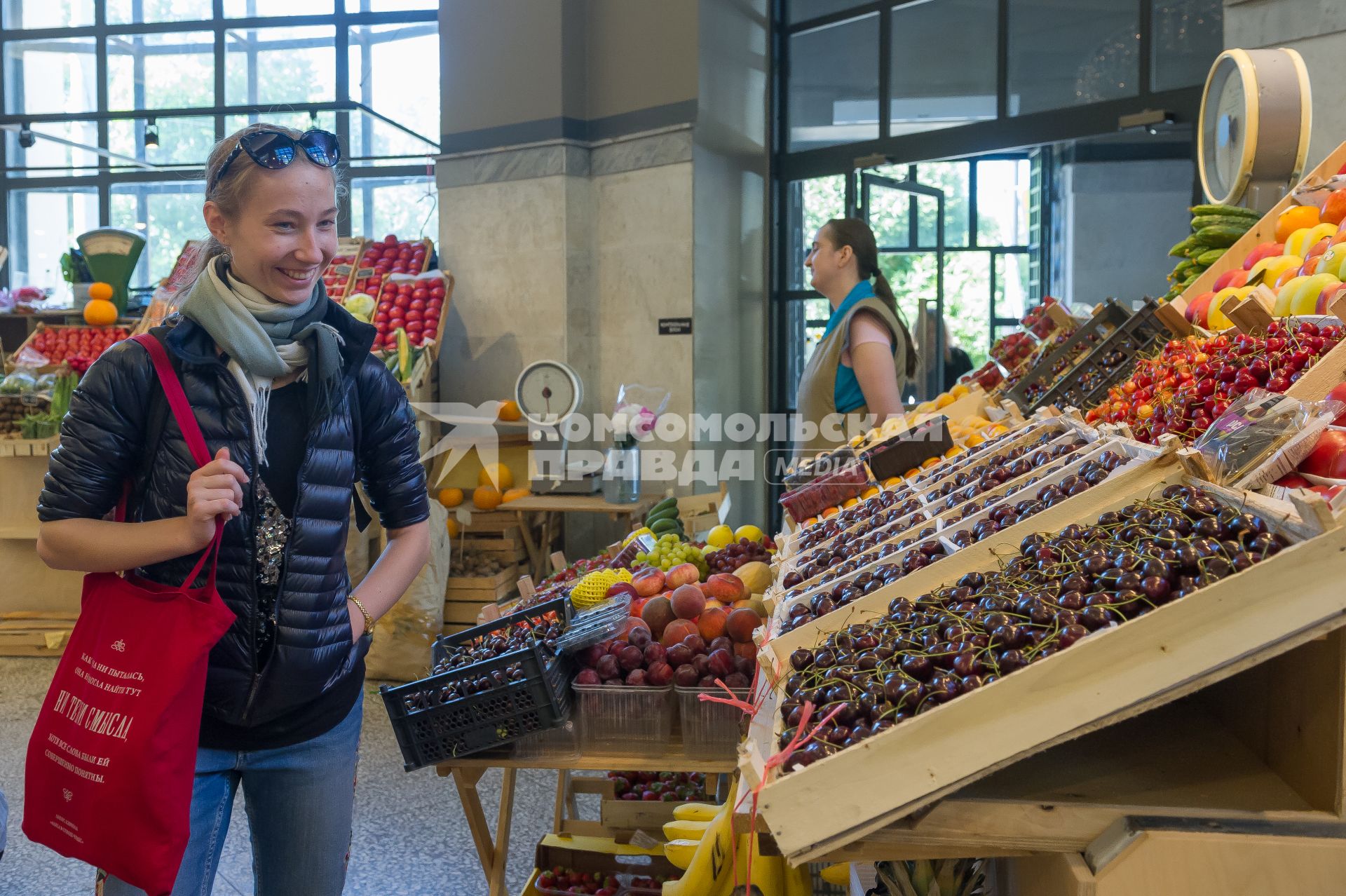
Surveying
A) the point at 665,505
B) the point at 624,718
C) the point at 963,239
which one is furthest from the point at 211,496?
the point at 963,239

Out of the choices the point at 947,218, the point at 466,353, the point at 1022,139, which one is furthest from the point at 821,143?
the point at 466,353

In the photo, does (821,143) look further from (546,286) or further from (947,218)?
(546,286)

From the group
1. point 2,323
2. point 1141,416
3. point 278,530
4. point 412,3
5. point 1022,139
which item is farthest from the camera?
point 412,3

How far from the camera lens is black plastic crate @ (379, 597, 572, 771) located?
2000 millimetres

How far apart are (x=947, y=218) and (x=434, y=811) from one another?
465cm

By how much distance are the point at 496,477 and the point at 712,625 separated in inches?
158

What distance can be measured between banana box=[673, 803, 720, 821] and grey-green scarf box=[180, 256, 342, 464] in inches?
54.8

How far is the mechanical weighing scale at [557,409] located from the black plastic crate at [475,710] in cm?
393

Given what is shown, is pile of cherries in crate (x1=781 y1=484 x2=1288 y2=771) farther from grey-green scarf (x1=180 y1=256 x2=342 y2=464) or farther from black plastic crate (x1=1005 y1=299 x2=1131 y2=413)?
black plastic crate (x1=1005 y1=299 x2=1131 y2=413)

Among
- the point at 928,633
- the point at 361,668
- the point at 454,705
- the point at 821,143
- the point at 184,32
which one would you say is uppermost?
the point at 184,32

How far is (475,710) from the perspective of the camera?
6.63 feet

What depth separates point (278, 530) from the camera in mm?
1545

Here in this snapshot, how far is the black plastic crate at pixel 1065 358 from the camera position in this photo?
282cm

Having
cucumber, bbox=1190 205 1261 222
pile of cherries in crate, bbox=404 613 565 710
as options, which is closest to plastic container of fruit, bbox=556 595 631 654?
pile of cherries in crate, bbox=404 613 565 710
